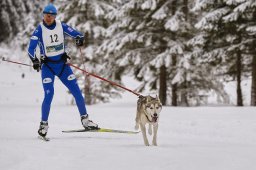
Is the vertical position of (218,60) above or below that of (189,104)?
above

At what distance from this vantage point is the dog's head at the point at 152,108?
6403mm

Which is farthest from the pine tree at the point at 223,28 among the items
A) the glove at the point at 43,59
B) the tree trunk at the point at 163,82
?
the glove at the point at 43,59

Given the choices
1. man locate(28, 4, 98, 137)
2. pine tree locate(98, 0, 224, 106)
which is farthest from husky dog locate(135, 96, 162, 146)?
pine tree locate(98, 0, 224, 106)

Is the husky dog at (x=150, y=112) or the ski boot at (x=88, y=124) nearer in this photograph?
the husky dog at (x=150, y=112)

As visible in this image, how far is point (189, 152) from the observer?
18.9 ft

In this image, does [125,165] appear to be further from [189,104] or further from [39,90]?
[39,90]

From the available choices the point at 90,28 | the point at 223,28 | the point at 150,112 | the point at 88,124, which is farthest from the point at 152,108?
the point at 90,28

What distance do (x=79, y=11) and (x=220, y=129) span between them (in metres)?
13.6

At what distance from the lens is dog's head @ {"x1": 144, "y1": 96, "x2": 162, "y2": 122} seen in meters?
6.40

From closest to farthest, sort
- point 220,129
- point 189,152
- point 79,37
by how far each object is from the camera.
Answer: point 189,152 → point 79,37 → point 220,129

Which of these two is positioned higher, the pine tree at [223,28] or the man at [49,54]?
the pine tree at [223,28]

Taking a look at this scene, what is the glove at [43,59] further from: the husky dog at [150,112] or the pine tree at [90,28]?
the pine tree at [90,28]

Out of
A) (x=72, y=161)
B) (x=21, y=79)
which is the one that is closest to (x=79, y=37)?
(x=72, y=161)

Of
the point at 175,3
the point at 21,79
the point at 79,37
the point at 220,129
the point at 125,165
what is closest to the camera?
the point at 125,165
